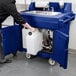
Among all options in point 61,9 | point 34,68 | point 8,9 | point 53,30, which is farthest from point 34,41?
point 61,9

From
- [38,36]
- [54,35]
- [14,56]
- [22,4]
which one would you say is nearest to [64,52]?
[54,35]

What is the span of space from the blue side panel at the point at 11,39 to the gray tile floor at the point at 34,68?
237mm

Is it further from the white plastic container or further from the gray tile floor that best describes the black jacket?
the gray tile floor

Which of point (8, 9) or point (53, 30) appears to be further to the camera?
point (53, 30)

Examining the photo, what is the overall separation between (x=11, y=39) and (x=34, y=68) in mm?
657

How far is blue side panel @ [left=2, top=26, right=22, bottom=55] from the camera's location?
3.15 m

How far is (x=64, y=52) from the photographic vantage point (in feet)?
8.71

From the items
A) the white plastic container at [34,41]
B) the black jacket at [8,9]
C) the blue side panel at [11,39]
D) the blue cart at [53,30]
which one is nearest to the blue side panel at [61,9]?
the blue cart at [53,30]

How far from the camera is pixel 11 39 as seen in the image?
326 centimetres

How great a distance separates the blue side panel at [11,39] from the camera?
3.15 metres

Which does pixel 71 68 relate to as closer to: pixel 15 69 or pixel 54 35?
pixel 54 35

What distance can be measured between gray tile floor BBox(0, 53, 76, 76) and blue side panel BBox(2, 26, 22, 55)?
0.78 ft

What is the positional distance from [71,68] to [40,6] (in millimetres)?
1287

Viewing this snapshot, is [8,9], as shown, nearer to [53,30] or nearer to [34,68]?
[53,30]
